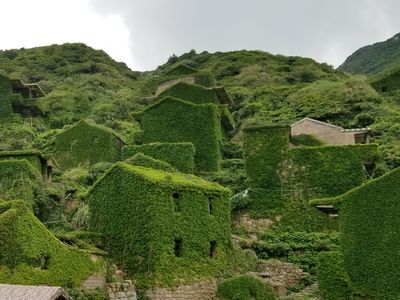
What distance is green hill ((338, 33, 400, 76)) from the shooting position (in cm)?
9231

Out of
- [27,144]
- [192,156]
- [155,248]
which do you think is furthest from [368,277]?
[27,144]

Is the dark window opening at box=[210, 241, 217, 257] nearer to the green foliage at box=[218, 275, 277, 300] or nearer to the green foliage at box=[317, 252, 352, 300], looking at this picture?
the green foliage at box=[218, 275, 277, 300]

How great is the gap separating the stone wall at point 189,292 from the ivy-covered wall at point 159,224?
377mm

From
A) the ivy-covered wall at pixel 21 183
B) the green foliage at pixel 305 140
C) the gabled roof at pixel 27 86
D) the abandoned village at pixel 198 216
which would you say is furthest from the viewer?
the gabled roof at pixel 27 86

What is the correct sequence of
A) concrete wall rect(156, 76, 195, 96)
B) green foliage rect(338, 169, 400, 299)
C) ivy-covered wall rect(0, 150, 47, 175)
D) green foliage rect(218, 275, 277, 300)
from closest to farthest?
green foliage rect(338, 169, 400, 299), green foliage rect(218, 275, 277, 300), ivy-covered wall rect(0, 150, 47, 175), concrete wall rect(156, 76, 195, 96)

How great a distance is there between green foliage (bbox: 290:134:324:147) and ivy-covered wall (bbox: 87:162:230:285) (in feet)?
37.0

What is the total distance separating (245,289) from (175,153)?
15853 millimetres

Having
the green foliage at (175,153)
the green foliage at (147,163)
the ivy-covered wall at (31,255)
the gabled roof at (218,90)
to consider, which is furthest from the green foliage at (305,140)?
the ivy-covered wall at (31,255)

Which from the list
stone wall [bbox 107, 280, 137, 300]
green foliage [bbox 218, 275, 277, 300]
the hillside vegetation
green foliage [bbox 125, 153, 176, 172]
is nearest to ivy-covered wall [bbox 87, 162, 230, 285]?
stone wall [bbox 107, 280, 137, 300]

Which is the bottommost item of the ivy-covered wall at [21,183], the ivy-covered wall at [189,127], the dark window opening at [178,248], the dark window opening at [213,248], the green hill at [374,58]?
the dark window opening at [213,248]

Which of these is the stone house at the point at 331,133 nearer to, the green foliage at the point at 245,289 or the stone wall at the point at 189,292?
the green foliage at the point at 245,289

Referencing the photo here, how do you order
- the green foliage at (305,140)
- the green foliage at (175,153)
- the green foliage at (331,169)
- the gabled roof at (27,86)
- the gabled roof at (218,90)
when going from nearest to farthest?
the green foliage at (331,169) → the green foliage at (305,140) → the green foliage at (175,153) → the gabled roof at (218,90) → the gabled roof at (27,86)

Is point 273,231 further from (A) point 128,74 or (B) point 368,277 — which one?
(A) point 128,74

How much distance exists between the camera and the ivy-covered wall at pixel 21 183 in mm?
34594
